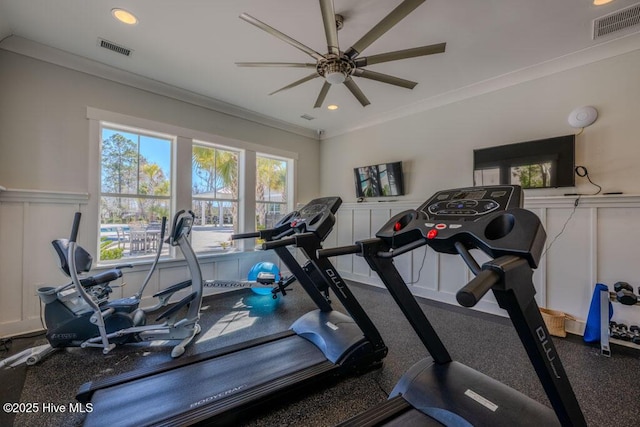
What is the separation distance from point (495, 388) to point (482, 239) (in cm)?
98

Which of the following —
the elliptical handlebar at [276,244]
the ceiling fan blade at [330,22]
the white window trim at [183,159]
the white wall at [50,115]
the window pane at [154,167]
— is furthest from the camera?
the window pane at [154,167]

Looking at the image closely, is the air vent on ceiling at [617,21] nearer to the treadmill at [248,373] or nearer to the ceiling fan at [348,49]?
the ceiling fan at [348,49]

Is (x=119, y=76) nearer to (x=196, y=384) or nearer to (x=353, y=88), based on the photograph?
(x=353, y=88)

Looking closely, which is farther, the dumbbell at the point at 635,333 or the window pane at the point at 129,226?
the window pane at the point at 129,226

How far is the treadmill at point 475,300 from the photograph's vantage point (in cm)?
105

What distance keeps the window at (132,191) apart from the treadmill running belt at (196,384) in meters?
2.20

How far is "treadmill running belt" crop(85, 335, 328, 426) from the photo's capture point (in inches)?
63.2

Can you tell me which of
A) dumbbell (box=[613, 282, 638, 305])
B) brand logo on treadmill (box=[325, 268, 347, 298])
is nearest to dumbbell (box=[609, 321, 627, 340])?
dumbbell (box=[613, 282, 638, 305])

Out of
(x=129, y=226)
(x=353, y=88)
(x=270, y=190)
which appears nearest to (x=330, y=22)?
(x=353, y=88)

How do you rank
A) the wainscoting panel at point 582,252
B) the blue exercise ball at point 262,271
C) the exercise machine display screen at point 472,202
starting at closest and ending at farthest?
1. the exercise machine display screen at point 472,202
2. the wainscoting panel at point 582,252
3. the blue exercise ball at point 262,271

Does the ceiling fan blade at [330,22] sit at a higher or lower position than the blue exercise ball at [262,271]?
higher

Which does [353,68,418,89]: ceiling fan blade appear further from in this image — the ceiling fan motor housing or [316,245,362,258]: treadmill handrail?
[316,245,362,258]: treadmill handrail

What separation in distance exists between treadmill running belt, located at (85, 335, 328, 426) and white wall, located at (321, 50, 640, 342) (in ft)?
8.61

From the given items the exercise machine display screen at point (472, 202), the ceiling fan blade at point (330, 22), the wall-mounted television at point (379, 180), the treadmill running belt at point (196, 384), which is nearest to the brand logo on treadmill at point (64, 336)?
the treadmill running belt at point (196, 384)
